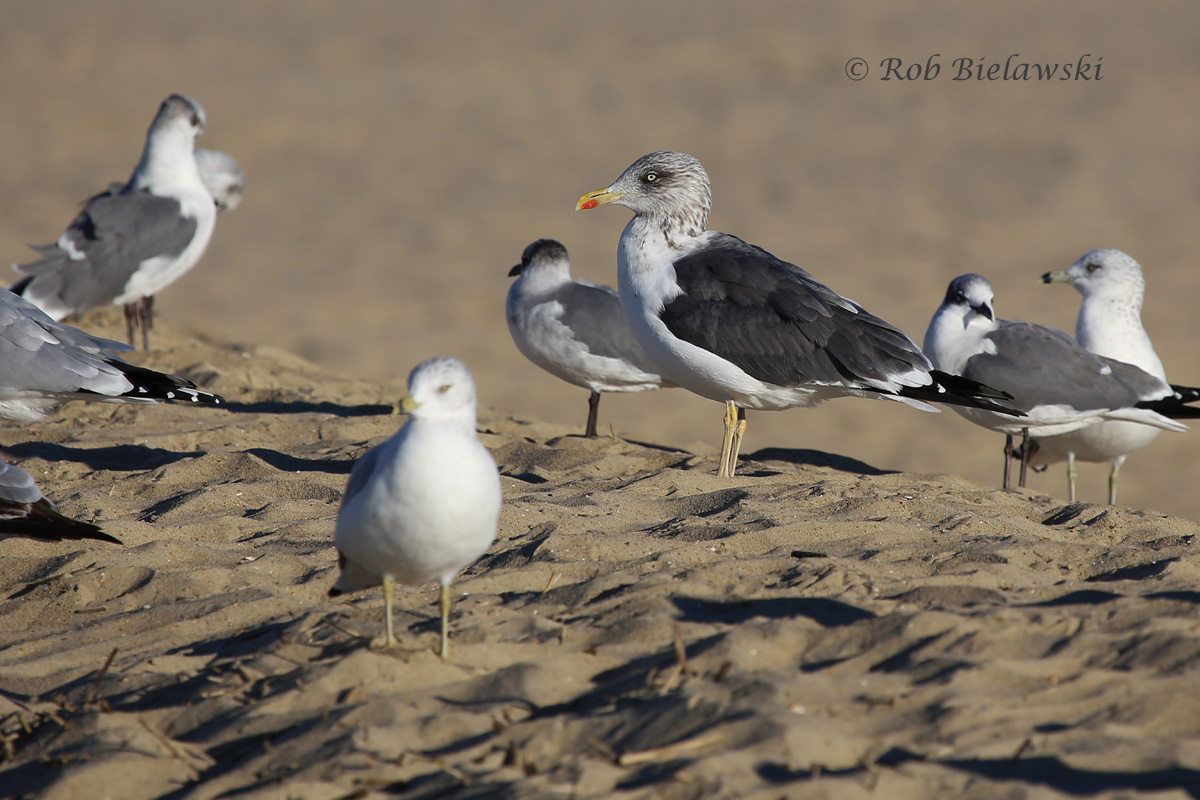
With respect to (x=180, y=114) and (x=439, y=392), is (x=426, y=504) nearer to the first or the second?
(x=439, y=392)

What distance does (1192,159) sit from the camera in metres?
18.1

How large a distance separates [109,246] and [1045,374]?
661 cm

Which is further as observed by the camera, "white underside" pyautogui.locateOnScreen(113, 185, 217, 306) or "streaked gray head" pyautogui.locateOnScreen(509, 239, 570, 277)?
"white underside" pyautogui.locateOnScreen(113, 185, 217, 306)

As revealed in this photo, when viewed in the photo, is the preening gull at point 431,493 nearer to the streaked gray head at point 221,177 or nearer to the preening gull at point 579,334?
the preening gull at point 579,334

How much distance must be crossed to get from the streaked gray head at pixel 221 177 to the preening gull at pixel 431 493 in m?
8.96

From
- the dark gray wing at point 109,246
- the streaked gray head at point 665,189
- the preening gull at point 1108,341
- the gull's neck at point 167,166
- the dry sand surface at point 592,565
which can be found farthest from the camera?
the gull's neck at point 167,166

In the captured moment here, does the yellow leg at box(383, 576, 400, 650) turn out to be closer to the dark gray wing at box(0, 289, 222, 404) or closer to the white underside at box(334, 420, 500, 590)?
the white underside at box(334, 420, 500, 590)

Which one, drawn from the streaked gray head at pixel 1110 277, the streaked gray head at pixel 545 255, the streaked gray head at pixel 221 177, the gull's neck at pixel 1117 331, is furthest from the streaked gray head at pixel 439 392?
the streaked gray head at pixel 221 177

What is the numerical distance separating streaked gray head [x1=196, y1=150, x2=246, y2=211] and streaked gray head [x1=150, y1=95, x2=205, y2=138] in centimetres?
119

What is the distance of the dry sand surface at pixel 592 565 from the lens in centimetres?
285

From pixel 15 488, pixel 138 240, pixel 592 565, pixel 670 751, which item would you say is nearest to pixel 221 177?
pixel 138 240

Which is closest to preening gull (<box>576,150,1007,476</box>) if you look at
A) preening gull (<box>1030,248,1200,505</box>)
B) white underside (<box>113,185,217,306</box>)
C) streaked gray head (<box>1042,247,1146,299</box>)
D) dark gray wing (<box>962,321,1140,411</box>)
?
dark gray wing (<box>962,321,1140,411</box>)

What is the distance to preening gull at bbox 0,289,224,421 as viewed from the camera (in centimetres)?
568

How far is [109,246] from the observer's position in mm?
8891
